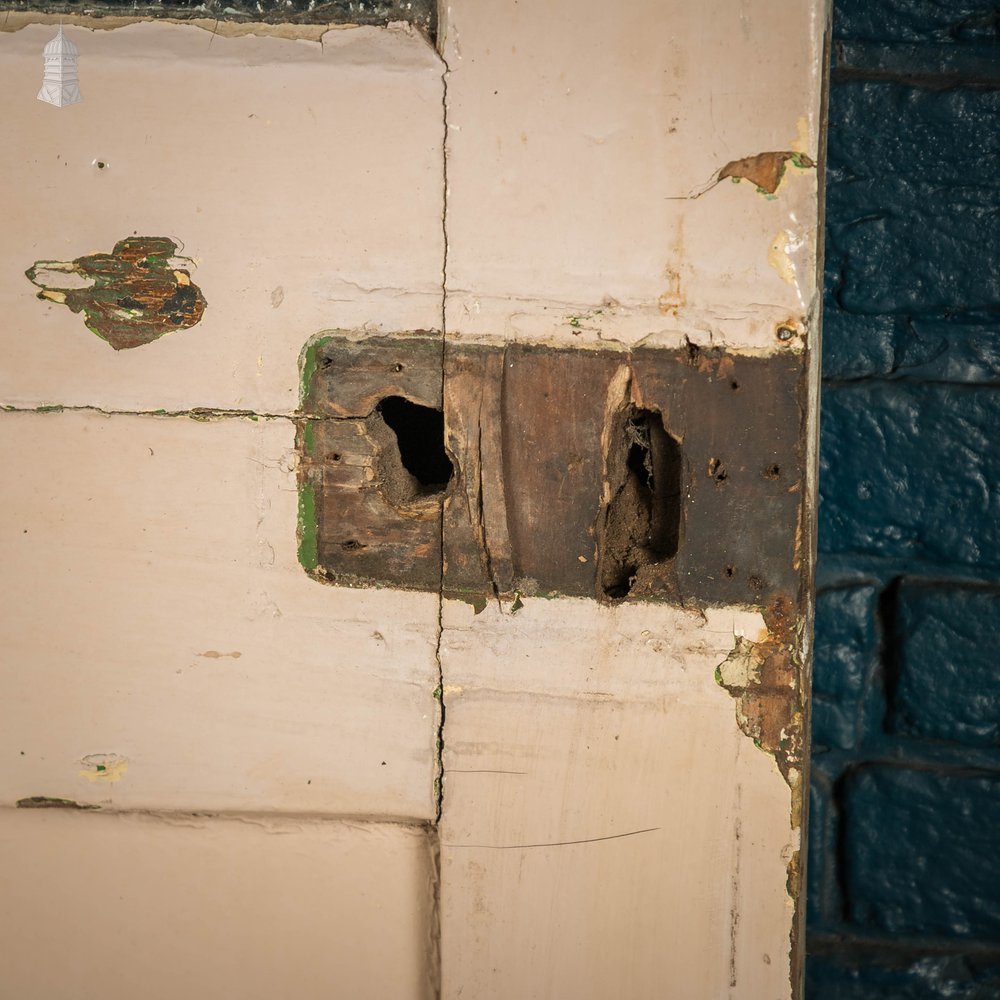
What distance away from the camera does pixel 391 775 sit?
0.96m

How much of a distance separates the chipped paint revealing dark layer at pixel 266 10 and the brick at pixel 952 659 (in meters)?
1.12

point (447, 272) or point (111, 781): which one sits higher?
point (447, 272)

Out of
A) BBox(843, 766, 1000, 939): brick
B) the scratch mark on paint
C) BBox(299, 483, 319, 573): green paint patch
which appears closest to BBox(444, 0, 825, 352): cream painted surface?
BBox(299, 483, 319, 573): green paint patch

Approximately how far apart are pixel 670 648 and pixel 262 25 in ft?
2.82

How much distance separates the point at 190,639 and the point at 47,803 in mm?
284

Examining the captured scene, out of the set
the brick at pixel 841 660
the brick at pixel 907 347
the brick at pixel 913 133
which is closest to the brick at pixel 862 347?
the brick at pixel 907 347

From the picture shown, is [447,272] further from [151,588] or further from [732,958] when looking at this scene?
[732,958]

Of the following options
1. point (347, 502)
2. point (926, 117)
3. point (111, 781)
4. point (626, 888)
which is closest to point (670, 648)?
point (626, 888)

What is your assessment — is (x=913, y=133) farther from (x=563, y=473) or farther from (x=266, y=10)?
(x=266, y=10)

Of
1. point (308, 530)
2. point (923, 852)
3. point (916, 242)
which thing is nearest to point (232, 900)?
point (308, 530)

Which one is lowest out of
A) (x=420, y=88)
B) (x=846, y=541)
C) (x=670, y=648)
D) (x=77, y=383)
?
(x=670, y=648)

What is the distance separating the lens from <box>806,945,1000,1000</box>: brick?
1.32 meters

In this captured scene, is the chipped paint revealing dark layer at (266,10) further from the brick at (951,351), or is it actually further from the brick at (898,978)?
the brick at (898,978)

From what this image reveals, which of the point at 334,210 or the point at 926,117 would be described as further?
the point at 926,117
